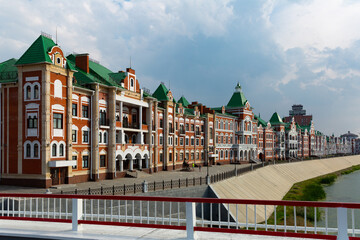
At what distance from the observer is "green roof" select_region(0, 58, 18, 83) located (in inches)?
1219

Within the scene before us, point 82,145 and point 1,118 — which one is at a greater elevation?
point 1,118

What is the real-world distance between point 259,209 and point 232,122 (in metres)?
40.8

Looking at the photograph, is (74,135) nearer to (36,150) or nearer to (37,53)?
(36,150)

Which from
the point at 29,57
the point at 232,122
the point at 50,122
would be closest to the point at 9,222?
the point at 50,122

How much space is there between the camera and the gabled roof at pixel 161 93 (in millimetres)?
50156

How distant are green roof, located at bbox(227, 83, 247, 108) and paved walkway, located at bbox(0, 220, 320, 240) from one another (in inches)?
2599

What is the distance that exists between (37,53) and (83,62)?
843cm

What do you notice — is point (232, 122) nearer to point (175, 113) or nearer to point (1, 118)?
point (175, 113)

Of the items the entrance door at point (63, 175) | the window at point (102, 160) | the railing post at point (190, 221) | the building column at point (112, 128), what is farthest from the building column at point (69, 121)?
the railing post at point (190, 221)

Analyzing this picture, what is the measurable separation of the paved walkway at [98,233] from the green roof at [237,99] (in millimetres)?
66012

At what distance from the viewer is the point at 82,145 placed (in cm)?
3378

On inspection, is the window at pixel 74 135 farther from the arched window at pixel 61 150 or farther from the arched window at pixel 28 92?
the arched window at pixel 28 92

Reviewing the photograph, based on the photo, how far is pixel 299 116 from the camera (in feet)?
504

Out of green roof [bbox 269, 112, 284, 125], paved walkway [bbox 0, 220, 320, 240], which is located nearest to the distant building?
green roof [bbox 269, 112, 284, 125]
